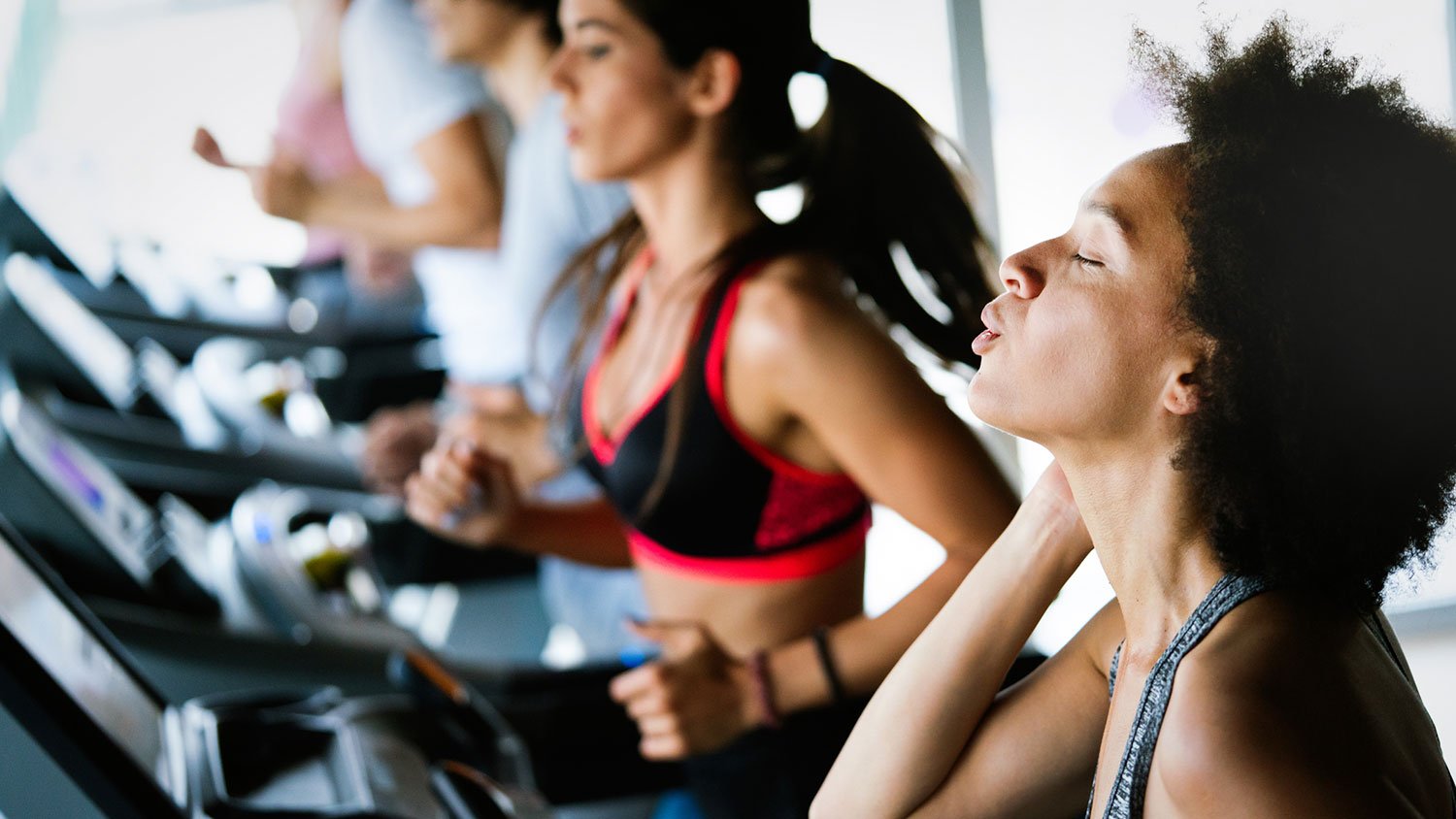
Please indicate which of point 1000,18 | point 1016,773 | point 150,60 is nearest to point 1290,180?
point 1016,773

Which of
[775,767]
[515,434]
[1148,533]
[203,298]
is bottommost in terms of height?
[775,767]

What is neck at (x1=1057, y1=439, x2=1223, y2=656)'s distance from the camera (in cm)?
48

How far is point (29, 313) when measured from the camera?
81.7 inches

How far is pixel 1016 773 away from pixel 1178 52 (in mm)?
307

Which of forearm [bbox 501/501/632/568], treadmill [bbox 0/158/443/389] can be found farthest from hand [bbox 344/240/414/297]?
forearm [bbox 501/501/632/568]

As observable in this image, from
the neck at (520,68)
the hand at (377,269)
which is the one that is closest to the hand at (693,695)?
the neck at (520,68)

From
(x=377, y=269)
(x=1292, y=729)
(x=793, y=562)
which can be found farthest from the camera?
(x=377, y=269)

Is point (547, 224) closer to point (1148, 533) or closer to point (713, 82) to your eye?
point (713, 82)

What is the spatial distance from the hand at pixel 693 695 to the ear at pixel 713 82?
0.37m

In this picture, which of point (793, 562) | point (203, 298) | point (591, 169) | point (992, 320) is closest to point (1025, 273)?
point (992, 320)

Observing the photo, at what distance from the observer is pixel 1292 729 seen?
0.41m

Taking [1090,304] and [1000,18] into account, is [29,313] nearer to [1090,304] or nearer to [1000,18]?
[1000,18]

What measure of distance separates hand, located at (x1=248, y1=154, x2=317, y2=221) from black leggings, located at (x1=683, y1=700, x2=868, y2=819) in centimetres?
100

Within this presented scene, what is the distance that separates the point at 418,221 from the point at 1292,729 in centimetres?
163
